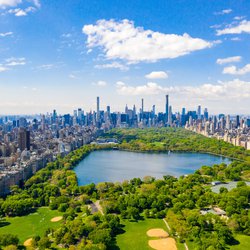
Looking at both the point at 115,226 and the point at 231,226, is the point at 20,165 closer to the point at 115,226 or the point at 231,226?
the point at 115,226

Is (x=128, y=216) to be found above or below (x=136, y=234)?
above

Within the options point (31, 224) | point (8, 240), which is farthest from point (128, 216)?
point (8, 240)

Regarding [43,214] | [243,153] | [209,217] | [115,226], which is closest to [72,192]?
[43,214]

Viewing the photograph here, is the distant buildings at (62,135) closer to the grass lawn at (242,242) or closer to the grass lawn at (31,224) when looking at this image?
the grass lawn at (31,224)

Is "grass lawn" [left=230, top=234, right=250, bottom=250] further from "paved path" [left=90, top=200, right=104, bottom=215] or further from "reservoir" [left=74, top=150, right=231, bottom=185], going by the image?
"reservoir" [left=74, top=150, right=231, bottom=185]

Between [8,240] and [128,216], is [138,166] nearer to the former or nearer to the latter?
[128,216]

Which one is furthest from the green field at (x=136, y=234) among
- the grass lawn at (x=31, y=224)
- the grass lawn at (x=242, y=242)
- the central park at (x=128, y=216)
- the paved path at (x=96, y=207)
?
the grass lawn at (x=31, y=224)
